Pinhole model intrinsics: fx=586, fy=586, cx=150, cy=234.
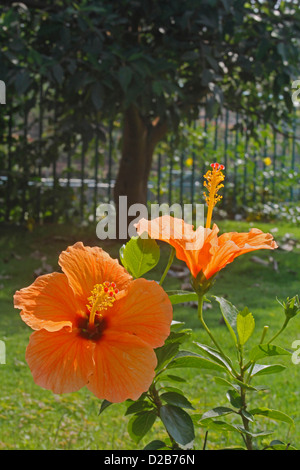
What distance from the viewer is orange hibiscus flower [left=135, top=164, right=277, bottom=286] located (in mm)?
592

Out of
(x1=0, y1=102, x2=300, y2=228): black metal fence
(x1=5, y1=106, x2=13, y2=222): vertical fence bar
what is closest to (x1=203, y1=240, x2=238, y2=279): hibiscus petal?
(x1=0, y1=102, x2=300, y2=228): black metal fence

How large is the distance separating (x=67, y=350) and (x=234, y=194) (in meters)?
6.13

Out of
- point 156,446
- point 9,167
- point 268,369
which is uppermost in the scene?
point 9,167

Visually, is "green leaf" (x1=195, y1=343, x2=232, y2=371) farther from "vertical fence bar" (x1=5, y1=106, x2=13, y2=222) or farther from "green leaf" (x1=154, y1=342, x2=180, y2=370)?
"vertical fence bar" (x1=5, y1=106, x2=13, y2=222)

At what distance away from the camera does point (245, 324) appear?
0.67 meters

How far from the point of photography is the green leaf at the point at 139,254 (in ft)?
2.14

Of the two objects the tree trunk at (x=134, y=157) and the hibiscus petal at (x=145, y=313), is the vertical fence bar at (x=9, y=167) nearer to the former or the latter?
the tree trunk at (x=134, y=157)

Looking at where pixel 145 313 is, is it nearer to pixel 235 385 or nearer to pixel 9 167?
pixel 235 385

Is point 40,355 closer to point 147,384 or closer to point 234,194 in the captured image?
point 147,384

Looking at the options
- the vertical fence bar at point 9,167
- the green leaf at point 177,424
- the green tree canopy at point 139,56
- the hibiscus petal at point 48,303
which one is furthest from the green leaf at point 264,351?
the vertical fence bar at point 9,167

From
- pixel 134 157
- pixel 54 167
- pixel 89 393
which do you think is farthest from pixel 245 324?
pixel 54 167

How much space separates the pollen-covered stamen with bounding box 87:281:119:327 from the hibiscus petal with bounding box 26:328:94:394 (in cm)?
3

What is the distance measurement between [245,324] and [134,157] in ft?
13.2
